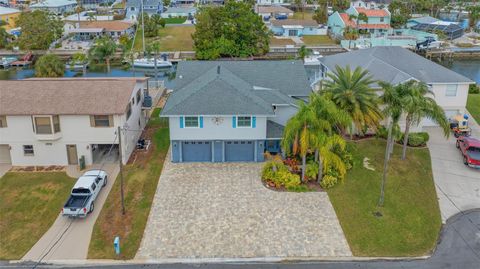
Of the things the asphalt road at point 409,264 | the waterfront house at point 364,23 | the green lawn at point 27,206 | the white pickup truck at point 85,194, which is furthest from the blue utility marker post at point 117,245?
the waterfront house at point 364,23

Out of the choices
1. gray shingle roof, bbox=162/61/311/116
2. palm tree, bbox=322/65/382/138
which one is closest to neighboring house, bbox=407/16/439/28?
gray shingle roof, bbox=162/61/311/116

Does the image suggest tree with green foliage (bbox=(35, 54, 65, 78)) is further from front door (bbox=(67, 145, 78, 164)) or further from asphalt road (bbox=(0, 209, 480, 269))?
asphalt road (bbox=(0, 209, 480, 269))

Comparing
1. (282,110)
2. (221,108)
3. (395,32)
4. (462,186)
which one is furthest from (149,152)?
(395,32)

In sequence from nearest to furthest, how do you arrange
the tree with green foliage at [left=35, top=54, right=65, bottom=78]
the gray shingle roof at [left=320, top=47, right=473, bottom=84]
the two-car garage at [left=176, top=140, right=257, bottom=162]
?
the two-car garage at [left=176, top=140, right=257, bottom=162] < the gray shingle roof at [left=320, top=47, right=473, bottom=84] < the tree with green foliage at [left=35, top=54, right=65, bottom=78]

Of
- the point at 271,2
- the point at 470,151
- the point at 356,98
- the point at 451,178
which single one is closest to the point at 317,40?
the point at 271,2

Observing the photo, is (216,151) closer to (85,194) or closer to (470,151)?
(85,194)

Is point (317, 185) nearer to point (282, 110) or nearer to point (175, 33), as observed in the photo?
point (282, 110)
